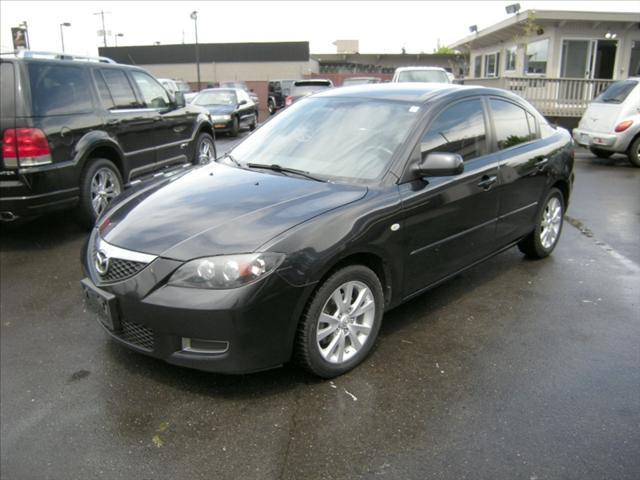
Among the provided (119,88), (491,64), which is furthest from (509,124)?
(491,64)

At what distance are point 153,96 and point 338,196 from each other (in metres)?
5.54

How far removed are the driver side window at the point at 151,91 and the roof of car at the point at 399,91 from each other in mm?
4002

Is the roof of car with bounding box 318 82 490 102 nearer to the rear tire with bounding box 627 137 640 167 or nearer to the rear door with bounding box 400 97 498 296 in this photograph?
the rear door with bounding box 400 97 498 296

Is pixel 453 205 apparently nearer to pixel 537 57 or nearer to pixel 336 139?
pixel 336 139

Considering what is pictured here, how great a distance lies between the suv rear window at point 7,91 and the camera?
553 centimetres

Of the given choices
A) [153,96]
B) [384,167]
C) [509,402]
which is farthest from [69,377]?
[153,96]

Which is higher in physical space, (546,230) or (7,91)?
(7,91)

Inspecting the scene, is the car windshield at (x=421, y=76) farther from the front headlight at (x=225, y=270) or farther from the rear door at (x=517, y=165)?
the front headlight at (x=225, y=270)

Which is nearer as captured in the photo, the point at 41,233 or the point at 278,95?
the point at 41,233

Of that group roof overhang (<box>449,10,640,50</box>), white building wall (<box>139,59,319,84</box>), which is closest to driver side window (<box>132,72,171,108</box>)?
roof overhang (<box>449,10,640,50</box>)

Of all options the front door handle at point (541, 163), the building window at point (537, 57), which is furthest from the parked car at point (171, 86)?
the building window at point (537, 57)

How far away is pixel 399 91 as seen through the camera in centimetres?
439

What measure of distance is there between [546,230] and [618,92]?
8517 mm

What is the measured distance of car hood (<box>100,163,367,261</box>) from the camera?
3.05 m
